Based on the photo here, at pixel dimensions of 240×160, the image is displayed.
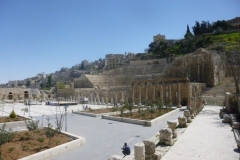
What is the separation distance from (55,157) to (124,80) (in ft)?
167

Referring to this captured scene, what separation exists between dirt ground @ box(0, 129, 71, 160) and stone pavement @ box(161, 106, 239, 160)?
5.91m

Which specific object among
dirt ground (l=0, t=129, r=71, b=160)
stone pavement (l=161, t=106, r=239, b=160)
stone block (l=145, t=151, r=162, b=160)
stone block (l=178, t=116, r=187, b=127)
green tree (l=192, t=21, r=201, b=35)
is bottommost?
dirt ground (l=0, t=129, r=71, b=160)

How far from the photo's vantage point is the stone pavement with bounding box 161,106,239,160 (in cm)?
755

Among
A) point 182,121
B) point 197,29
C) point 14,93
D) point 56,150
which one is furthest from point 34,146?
point 197,29

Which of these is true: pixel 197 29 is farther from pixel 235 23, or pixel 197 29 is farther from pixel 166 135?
pixel 166 135

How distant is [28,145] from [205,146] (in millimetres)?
8616

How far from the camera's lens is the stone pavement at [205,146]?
7.55 m

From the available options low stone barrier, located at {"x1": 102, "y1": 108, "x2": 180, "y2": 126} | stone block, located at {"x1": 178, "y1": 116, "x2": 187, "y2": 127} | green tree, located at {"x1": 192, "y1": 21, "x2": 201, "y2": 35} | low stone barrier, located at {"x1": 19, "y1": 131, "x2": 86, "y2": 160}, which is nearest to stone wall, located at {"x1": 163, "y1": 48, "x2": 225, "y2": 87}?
low stone barrier, located at {"x1": 102, "y1": 108, "x2": 180, "y2": 126}

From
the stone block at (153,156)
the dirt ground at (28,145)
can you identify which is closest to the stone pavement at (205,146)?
the stone block at (153,156)

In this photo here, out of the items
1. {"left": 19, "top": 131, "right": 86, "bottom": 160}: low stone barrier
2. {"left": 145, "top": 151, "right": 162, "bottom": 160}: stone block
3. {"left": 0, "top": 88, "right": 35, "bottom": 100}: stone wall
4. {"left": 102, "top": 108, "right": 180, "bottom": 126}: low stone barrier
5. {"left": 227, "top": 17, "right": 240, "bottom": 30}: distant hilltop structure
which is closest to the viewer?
{"left": 145, "top": 151, "right": 162, "bottom": 160}: stone block

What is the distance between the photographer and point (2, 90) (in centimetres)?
5775

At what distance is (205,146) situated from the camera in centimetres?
876

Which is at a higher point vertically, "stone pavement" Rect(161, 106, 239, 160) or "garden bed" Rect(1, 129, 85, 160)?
"stone pavement" Rect(161, 106, 239, 160)

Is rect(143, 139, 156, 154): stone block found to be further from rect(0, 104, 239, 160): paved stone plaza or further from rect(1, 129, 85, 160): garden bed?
rect(1, 129, 85, 160): garden bed
